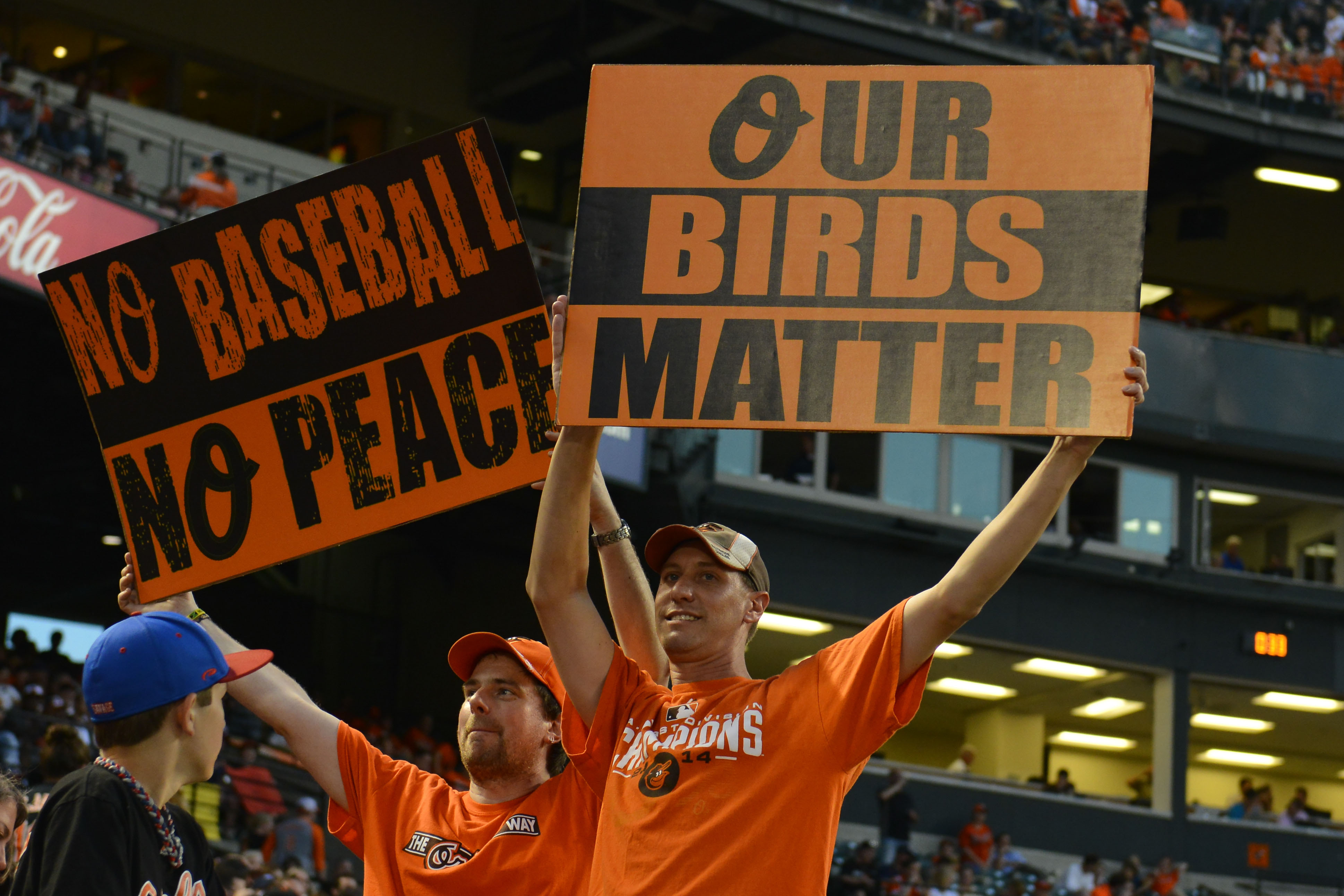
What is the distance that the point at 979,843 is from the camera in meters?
17.8

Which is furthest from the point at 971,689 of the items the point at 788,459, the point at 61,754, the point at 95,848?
the point at 95,848

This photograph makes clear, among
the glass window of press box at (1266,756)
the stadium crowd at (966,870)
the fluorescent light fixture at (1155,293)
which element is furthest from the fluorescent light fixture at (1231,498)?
the stadium crowd at (966,870)

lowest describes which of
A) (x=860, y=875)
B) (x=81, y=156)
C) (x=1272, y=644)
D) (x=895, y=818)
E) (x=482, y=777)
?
(x=860, y=875)

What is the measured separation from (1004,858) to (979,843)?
315 mm

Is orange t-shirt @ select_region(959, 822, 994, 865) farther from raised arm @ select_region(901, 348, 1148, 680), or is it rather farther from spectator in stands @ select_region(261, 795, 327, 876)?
raised arm @ select_region(901, 348, 1148, 680)

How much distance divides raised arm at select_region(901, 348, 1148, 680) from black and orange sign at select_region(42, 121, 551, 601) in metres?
1.21

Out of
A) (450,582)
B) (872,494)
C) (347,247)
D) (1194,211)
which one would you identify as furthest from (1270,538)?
(347,247)

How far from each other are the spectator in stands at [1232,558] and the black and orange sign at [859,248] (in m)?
19.4

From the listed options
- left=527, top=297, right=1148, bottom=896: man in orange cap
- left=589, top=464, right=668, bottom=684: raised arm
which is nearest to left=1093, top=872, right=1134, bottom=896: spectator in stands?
left=589, top=464, right=668, bottom=684: raised arm

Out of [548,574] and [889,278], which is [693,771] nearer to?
[548,574]

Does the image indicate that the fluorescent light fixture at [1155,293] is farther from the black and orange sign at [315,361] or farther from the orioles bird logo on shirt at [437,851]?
the orioles bird logo on shirt at [437,851]

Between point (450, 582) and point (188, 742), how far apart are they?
18575 mm

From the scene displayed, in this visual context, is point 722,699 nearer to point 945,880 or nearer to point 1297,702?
point 945,880

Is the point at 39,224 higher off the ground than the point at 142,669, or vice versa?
the point at 39,224
